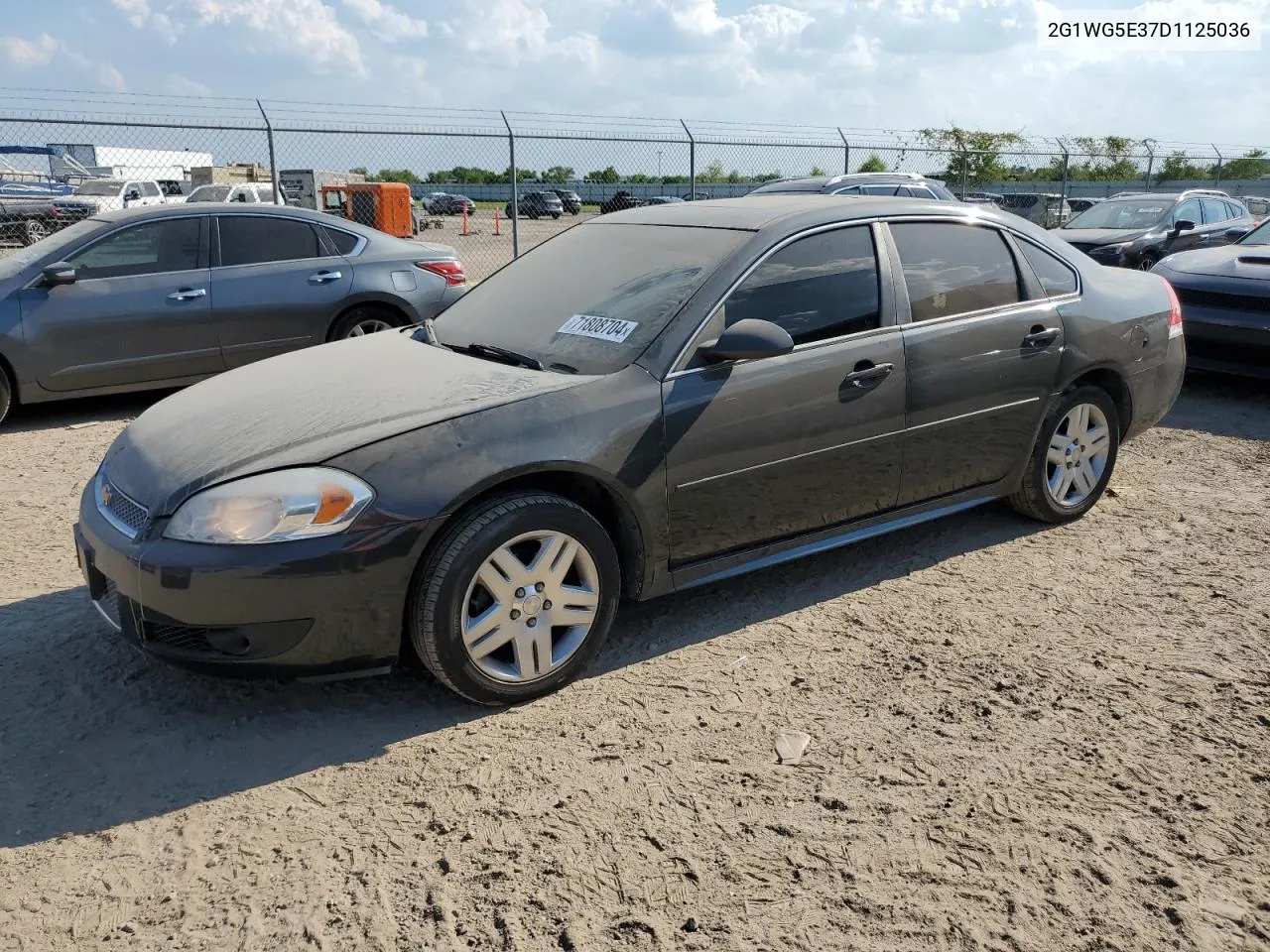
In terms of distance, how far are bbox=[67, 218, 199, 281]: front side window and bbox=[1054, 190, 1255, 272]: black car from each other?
10411mm

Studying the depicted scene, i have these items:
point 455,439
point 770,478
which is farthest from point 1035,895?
point 455,439

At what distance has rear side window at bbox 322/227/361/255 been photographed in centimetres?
790

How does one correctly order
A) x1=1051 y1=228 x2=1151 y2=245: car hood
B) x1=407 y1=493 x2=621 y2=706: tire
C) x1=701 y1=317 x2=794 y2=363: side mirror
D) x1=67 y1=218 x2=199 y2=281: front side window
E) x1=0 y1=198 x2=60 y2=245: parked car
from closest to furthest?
x1=407 y1=493 x2=621 y2=706: tire
x1=701 y1=317 x2=794 y2=363: side mirror
x1=67 y1=218 x2=199 y2=281: front side window
x1=1051 y1=228 x2=1151 y2=245: car hood
x1=0 y1=198 x2=60 y2=245: parked car

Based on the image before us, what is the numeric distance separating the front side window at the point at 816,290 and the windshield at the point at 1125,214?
12.1 m

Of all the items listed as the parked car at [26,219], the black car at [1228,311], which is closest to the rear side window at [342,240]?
the black car at [1228,311]

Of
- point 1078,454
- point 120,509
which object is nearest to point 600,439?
point 120,509

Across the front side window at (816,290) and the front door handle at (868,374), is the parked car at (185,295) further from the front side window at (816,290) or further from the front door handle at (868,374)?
the front door handle at (868,374)

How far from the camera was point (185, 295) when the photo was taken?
23.6 ft

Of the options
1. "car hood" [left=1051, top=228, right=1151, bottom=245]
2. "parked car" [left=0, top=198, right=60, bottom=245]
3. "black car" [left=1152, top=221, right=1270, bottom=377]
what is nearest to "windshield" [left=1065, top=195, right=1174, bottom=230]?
"car hood" [left=1051, top=228, right=1151, bottom=245]

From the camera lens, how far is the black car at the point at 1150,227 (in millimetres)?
13469

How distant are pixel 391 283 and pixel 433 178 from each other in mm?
8773

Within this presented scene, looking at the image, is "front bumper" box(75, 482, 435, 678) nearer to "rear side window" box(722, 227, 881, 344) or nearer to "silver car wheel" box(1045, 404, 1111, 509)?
"rear side window" box(722, 227, 881, 344)

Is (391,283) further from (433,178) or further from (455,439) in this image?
(433,178)

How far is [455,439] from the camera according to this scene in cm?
318
